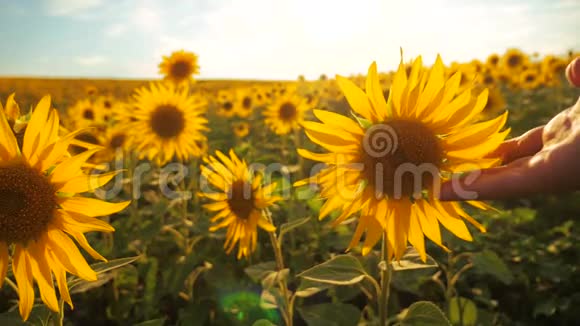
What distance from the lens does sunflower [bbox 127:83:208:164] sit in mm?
5738

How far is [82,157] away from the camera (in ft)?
6.24

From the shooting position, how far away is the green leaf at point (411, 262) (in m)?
2.23

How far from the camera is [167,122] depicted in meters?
5.73

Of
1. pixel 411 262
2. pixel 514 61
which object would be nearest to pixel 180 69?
pixel 411 262

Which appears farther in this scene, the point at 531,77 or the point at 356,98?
the point at 531,77

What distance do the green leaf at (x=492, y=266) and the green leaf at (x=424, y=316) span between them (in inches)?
50.8

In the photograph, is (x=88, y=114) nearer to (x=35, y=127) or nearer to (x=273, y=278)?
(x=273, y=278)

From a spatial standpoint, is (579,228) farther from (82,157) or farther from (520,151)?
(82,157)

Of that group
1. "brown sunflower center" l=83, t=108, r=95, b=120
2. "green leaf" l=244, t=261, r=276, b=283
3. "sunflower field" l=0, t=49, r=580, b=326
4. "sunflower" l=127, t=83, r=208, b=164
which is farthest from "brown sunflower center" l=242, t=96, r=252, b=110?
"green leaf" l=244, t=261, r=276, b=283

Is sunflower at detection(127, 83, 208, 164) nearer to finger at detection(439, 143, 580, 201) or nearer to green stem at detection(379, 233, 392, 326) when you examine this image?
green stem at detection(379, 233, 392, 326)

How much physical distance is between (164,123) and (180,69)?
2.42m

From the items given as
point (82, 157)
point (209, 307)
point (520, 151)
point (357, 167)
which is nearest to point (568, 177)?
point (520, 151)

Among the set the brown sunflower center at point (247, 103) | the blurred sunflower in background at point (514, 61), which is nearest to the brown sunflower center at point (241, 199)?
the brown sunflower center at point (247, 103)

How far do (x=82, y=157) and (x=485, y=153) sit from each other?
1.77 metres
